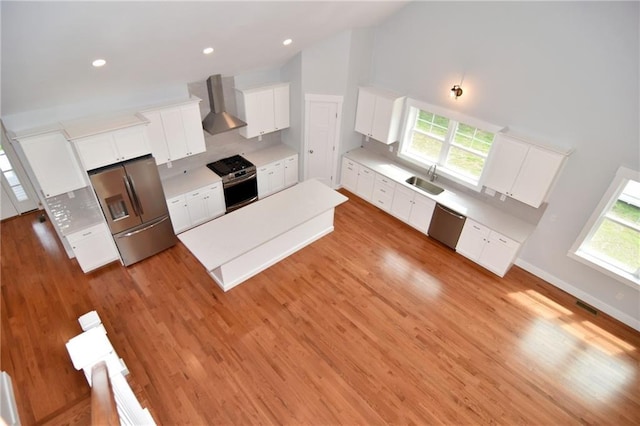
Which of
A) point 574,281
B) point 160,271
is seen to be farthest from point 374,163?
point 160,271

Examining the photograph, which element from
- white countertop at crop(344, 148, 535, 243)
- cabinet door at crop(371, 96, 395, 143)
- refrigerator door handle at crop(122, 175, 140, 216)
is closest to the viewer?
refrigerator door handle at crop(122, 175, 140, 216)

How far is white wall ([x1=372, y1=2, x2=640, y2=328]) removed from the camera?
419 cm

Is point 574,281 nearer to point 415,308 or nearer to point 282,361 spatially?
point 415,308

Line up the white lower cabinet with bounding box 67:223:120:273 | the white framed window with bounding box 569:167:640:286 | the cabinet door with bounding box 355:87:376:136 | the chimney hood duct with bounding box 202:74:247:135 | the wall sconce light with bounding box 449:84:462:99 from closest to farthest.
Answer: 1. the white framed window with bounding box 569:167:640:286
2. the white lower cabinet with bounding box 67:223:120:273
3. the wall sconce light with bounding box 449:84:462:99
4. the chimney hood duct with bounding box 202:74:247:135
5. the cabinet door with bounding box 355:87:376:136

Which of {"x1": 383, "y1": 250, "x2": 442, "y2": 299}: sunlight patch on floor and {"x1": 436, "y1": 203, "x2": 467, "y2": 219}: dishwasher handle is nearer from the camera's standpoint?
{"x1": 383, "y1": 250, "x2": 442, "y2": 299}: sunlight patch on floor

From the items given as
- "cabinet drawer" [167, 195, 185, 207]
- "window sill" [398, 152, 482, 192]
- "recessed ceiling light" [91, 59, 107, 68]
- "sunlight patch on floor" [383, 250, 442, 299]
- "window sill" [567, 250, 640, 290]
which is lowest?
"sunlight patch on floor" [383, 250, 442, 299]

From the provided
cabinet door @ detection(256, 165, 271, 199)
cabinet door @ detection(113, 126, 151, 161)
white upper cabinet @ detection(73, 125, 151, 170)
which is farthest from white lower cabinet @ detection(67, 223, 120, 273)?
cabinet door @ detection(256, 165, 271, 199)

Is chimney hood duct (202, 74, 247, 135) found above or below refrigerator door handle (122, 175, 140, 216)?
above

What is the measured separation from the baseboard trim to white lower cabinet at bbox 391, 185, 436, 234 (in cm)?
172

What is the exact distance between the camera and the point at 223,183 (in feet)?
20.5

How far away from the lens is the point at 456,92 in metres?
5.59

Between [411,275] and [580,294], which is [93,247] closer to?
[411,275]

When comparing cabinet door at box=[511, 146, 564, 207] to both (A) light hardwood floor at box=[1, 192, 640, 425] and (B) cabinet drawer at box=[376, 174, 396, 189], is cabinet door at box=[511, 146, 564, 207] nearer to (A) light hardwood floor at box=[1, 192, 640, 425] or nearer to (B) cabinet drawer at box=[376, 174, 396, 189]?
(A) light hardwood floor at box=[1, 192, 640, 425]

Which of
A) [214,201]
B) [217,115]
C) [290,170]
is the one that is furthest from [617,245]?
[217,115]
